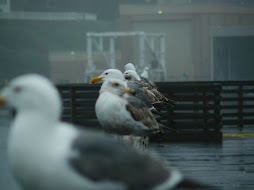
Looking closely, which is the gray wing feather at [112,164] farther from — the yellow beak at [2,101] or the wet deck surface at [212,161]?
the wet deck surface at [212,161]

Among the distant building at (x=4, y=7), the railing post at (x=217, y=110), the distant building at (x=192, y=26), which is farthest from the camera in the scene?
the distant building at (x=4, y=7)

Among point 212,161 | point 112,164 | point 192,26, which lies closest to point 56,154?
point 112,164

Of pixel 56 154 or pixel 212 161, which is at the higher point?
pixel 56 154

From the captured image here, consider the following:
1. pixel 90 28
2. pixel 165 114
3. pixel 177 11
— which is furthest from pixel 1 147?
pixel 90 28

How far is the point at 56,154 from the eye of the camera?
2.53 metres

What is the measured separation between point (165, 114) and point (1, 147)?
378cm

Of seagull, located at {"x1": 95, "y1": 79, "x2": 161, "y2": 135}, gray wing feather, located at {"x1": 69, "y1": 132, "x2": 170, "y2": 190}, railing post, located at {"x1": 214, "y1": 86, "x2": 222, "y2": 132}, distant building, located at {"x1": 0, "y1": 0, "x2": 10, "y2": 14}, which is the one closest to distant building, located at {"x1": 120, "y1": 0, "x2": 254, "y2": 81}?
distant building, located at {"x1": 0, "y1": 0, "x2": 10, "y2": 14}

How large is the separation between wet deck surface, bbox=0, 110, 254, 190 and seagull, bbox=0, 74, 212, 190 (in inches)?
140

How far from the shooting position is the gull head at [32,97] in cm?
258

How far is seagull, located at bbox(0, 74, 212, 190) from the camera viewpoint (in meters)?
2.51

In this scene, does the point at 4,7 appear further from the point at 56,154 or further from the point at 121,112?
the point at 56,154

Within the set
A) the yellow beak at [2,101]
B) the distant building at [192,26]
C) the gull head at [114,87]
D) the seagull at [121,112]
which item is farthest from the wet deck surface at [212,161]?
the distant building at [192,26]

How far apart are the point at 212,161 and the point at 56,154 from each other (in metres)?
6.32

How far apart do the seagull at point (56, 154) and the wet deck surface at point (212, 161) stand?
357 centimetres
